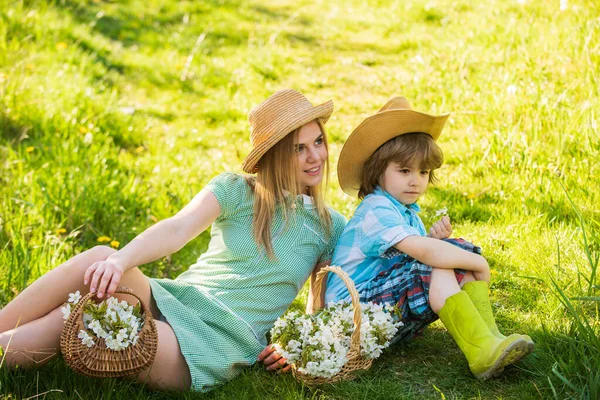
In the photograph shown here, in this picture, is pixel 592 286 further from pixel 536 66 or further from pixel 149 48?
pixel 149 48

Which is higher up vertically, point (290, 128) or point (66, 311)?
point (290, 128)

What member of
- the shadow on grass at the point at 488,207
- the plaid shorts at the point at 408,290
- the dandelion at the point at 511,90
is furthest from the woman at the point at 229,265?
the dandelion at the point at 511,90

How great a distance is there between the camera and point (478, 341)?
2.72m

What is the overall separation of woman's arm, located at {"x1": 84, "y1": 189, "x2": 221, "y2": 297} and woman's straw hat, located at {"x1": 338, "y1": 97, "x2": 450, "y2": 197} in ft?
2.01

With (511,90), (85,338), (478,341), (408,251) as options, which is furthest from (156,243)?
(511,90)

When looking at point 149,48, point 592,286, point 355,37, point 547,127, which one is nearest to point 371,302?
point 592,286

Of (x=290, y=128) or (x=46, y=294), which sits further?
(x=290, y=128)

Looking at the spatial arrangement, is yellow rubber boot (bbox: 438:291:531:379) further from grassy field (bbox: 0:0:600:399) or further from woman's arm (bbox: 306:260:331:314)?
woman's arm (bbox: 306:260:331:314)

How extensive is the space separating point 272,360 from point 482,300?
2.82 feet

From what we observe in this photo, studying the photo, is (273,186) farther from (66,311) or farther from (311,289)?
(66,311)

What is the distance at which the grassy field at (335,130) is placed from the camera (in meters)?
2.89

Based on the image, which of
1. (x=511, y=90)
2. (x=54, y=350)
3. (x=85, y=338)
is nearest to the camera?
(x=85, y=338)

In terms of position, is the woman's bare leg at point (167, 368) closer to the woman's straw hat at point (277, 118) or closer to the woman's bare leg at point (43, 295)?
the woman's bare leg at point (43, 295)

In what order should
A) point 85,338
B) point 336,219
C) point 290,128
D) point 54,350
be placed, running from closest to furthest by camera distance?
point 85,338, point 54,350, point 290,128, point 336,219
